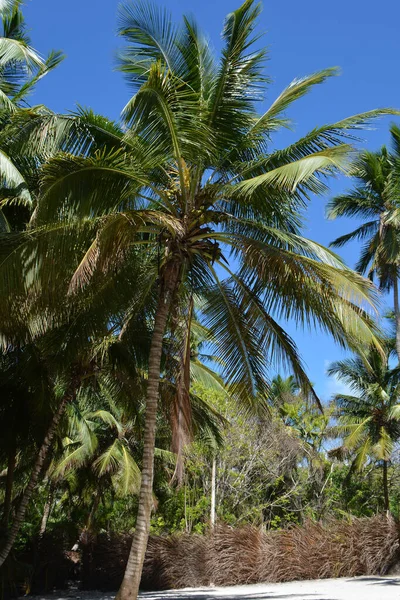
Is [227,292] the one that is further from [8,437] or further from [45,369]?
[8,437]

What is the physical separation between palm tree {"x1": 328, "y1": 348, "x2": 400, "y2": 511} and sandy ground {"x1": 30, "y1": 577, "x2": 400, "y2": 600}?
10.6m

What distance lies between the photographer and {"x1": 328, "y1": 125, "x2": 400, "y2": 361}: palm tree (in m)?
23.0

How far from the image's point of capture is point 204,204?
31.7ft

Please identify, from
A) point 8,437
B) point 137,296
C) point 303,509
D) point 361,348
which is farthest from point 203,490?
point 361,348

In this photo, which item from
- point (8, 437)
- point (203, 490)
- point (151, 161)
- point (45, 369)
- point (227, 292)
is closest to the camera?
point (151, 161)

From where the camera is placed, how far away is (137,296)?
1155 cm

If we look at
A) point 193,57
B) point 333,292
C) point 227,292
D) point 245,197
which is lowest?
point 333,292

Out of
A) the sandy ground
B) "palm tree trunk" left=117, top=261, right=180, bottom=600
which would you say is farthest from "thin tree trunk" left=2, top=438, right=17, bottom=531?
"palm tree trunk" left=117, top=261, right=180, bottom=600

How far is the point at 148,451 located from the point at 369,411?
19.8m

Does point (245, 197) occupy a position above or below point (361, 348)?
above

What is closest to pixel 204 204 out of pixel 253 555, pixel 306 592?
pixel 306 592

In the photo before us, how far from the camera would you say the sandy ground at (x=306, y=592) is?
12219 mm

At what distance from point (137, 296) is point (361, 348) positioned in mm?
4199

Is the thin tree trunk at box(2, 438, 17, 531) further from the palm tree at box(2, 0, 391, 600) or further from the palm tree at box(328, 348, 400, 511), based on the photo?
the palm tree at box(328, 348, 400, 511)
